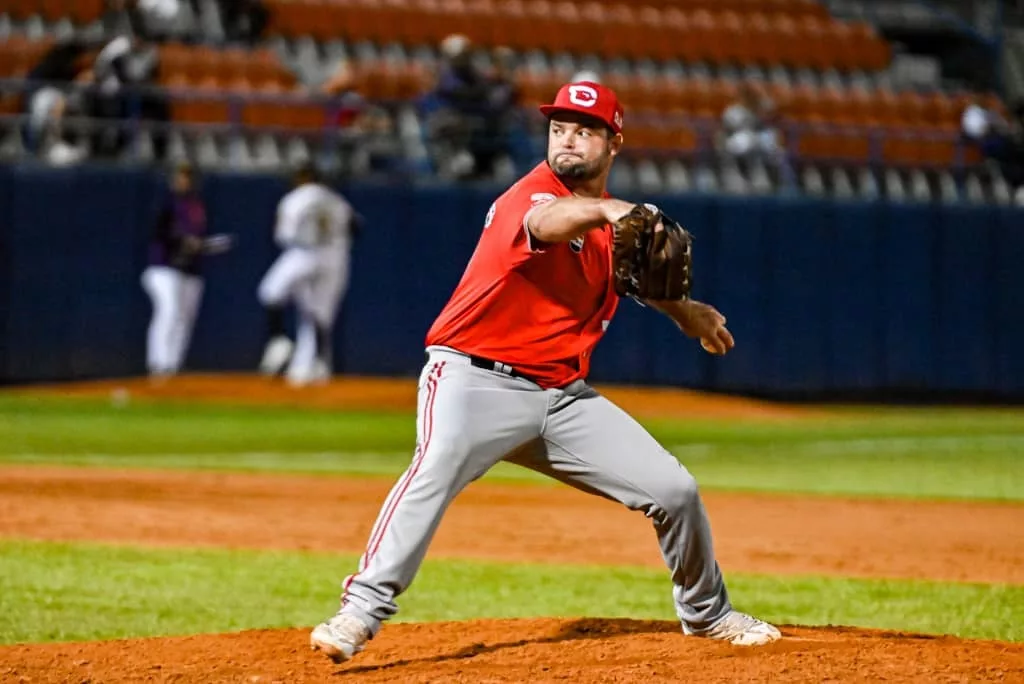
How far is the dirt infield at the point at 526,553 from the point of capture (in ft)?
16.2

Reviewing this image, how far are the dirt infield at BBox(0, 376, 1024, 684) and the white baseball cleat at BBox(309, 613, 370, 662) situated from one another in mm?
158

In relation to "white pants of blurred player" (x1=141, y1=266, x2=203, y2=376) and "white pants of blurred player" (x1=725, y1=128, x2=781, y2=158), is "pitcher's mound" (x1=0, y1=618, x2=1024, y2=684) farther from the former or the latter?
"white pants of blurred player" (x1=725, y1=128, x2=781, y2=158)

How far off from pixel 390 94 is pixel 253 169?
2164mm

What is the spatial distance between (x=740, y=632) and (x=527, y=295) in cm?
129

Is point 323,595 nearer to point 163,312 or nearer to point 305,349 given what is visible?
point 163,312

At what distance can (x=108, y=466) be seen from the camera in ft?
38.3

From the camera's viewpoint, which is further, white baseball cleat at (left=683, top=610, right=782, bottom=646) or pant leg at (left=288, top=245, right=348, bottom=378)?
pant leg at (left=288, top=245, right=348, bottom=378)

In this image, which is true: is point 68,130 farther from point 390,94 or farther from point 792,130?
point 792,130

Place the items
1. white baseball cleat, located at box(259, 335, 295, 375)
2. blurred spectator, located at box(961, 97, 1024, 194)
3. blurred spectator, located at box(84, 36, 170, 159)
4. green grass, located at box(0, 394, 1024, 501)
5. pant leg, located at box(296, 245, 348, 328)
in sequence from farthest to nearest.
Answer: blurred spectator, located at box(961, 97, 1024, 194) → white baseball cleat, located at box(259, 335, 295, 375) → pant leg, located at box(296, 245, 348, 328) → blurred spectator, located at box(84, 36, 170, 159) → green grass, located at box(0, 394, 1024, 501)

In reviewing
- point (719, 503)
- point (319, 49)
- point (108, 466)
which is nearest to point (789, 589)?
point (719, 503)

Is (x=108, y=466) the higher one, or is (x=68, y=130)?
(x=68, y=130)

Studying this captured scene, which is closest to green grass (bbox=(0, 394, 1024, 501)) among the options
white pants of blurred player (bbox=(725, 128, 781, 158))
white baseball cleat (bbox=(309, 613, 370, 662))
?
white pants of blurred player (bbox=(725, 128, 781, 158))

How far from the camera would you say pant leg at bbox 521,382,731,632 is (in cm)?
506

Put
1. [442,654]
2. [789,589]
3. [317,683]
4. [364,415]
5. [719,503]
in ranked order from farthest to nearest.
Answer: [364,415] → [719,503] → [789,589] → [442,654] → [317,683]
